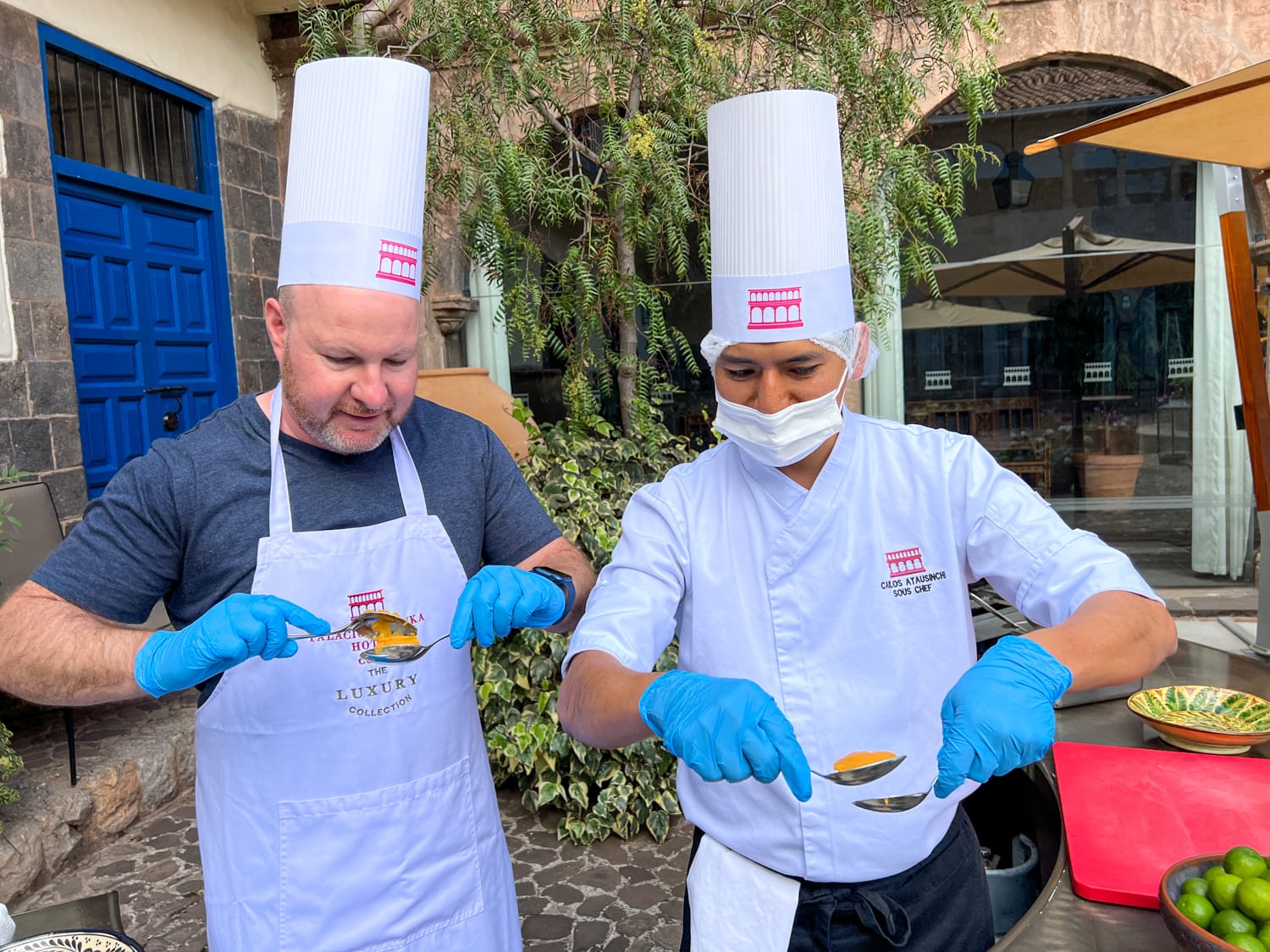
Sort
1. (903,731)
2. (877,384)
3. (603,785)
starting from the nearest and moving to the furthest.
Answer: (903,731)
(603,785)
(877,384)

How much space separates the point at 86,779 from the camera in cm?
373

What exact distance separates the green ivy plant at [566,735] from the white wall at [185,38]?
3.66 metres

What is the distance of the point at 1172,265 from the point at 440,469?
665cm

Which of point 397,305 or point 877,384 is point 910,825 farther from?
point 877,384

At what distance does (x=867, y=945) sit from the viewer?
1436mm

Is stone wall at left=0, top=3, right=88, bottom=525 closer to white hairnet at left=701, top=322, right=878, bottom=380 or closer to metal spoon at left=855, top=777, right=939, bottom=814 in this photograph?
white hairnet at left=701, top=322, right=878, bottom=380

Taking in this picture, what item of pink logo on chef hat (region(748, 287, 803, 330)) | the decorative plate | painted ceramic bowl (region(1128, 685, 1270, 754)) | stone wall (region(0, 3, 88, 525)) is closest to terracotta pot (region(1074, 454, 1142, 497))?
painted ceramic bowl (region(1128, 685, 1270, 754))

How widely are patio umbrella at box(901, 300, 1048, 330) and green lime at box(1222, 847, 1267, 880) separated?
6.07 metres

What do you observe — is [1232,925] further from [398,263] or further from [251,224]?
[251,224]

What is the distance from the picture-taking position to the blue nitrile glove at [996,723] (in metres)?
1.20

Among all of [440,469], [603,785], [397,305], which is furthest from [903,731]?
[603,785]

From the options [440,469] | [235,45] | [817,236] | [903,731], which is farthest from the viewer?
[235,45]

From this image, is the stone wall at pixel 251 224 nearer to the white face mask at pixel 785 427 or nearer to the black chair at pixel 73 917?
the black chair at pixel 73 917

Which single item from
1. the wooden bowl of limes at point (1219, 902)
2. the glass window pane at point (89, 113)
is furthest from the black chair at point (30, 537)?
the wooden bowl of limes at point (1219, 902)
